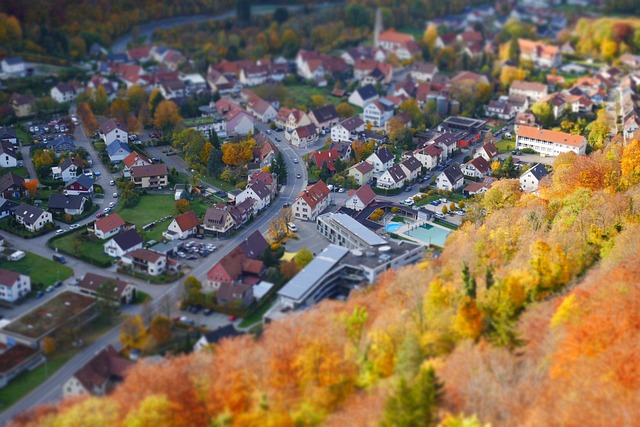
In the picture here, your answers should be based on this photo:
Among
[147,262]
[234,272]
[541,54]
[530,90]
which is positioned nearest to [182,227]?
[147,262]

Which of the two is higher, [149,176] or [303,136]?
[149,176]

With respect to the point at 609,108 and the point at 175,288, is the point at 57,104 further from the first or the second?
the point at 609,108

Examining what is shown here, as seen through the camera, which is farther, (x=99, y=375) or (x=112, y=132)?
(x=112, y=132)

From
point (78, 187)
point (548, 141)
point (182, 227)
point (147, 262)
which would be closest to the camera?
point (147, 262)

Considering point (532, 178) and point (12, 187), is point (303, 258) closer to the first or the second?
point (532, 178)

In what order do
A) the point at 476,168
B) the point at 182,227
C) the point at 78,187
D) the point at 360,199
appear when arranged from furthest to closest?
the point at 476,168, the point at 78,187, the point at 360,199, the point at 182,227

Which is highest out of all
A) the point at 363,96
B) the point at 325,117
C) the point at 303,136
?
the point at 303,136

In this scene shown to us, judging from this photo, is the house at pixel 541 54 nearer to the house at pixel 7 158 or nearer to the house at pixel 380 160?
the house at pixel 380 160
